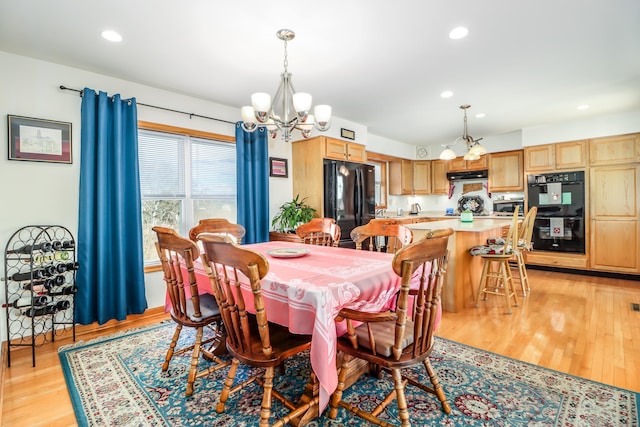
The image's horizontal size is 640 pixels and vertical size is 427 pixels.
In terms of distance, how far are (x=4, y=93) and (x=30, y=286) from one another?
5.08 ft

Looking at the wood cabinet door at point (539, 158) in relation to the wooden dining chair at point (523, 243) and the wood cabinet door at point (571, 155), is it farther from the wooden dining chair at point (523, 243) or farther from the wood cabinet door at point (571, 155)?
the wooden dining chair at point (523, 243)

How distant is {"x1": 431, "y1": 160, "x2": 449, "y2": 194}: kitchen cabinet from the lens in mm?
6660

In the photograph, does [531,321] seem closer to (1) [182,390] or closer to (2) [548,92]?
(2) [548,92]

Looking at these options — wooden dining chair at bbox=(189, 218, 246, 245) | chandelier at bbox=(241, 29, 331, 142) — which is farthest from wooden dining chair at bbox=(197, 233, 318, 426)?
wooden dining chair at bbox=(189, 218, 246, 245)

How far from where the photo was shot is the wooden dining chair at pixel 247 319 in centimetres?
127

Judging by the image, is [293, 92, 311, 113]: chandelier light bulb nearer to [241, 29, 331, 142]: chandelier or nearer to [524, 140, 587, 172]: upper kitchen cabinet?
[241, 29, 331, 142]: chandelier

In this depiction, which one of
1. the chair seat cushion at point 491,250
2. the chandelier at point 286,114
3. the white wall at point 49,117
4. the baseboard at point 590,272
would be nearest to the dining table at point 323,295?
the chandelier at point 286,114

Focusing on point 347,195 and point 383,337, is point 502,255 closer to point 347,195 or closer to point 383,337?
point 347,195

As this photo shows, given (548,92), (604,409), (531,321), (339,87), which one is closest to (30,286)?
(339,87)

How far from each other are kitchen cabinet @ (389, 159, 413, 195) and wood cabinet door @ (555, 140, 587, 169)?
256 centimetres

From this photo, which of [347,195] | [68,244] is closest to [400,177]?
[347,195]

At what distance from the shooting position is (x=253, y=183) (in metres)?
3.95

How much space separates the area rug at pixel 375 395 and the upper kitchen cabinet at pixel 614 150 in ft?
13.7

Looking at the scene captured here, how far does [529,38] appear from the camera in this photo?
2.42m
